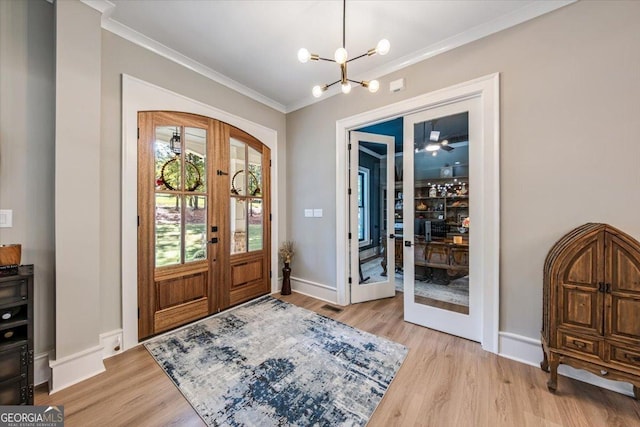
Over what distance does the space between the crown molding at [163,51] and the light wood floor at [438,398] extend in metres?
3.00

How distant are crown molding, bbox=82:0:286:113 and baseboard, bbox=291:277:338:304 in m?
2.84

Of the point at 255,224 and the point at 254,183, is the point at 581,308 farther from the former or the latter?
the point at 254,183

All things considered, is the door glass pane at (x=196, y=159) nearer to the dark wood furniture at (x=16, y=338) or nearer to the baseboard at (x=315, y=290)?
the dark wood furniture at (x=16, y=338)

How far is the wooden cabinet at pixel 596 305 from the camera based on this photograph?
1471mm

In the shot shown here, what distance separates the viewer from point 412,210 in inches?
107

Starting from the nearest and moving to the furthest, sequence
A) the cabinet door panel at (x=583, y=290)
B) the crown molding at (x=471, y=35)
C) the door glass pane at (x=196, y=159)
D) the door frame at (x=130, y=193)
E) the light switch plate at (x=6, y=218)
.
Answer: the cabinet door panel at (x=583, y=290)
the light switch plate at (x=6, y=218)
the crown molding at (x=471, y=35)
the door frame at (x=130, y=193)
the door glass pane at (x=196, y=159)

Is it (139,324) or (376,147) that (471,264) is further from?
(139,324)

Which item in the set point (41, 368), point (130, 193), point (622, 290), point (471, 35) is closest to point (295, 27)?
point (471, 35)

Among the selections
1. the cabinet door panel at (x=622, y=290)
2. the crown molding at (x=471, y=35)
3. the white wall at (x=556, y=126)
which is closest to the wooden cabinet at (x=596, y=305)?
the cabinet door panel at (x=622, y=290)

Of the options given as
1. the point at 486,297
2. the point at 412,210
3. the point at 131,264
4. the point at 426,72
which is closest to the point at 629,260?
the point at 486,297

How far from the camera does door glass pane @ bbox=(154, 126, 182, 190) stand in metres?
2.45

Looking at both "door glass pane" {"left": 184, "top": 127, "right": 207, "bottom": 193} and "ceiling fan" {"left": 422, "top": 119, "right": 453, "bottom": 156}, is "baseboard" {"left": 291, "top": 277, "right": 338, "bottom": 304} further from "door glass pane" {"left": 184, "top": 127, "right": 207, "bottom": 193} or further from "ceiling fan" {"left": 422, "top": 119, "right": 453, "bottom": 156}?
"ceiling fan" {"left": 422, "top": 119, "right": 453, "bottom": 156}

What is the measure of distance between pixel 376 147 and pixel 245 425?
334 cm

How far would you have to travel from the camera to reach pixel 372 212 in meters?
3.70
